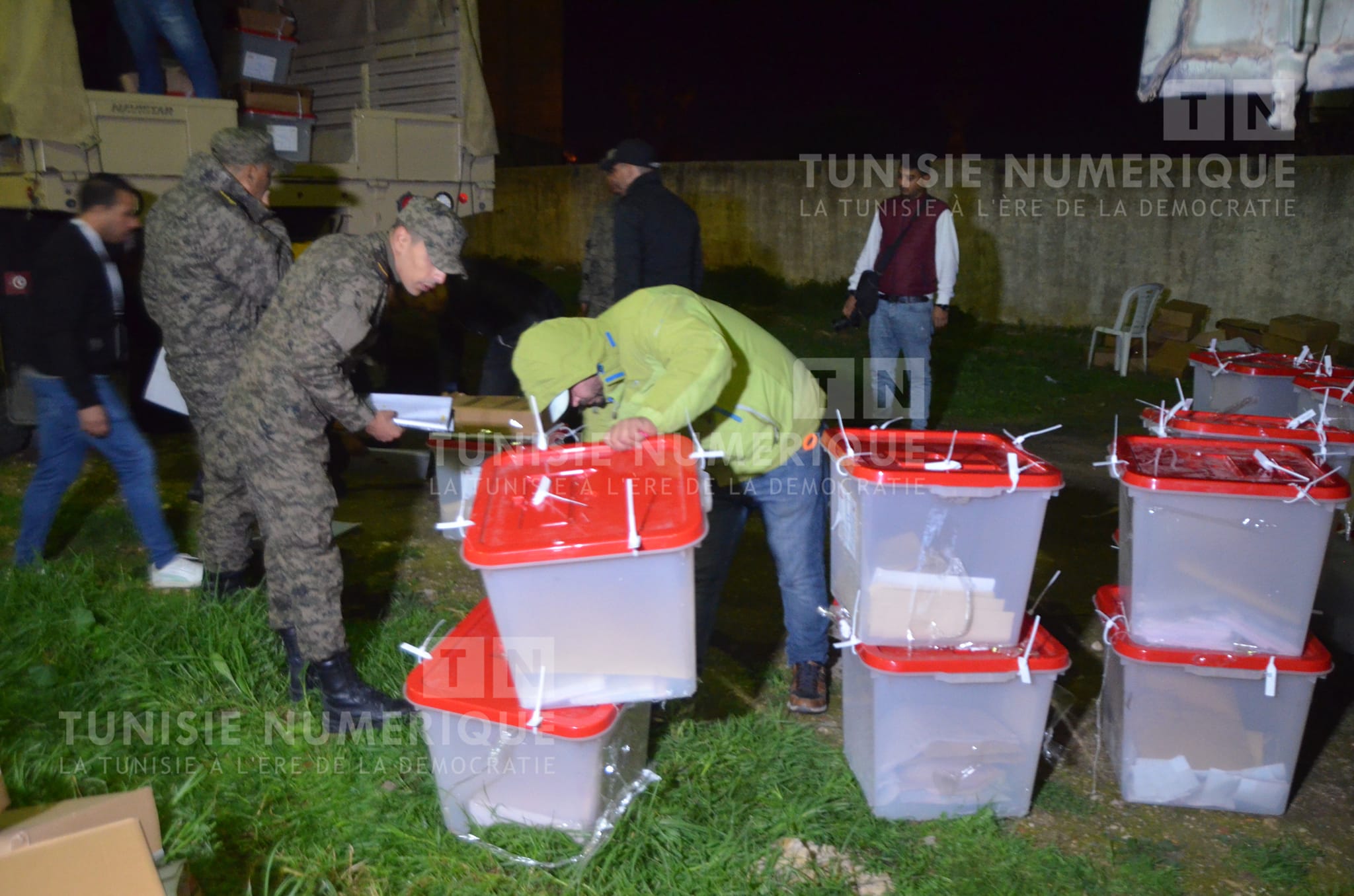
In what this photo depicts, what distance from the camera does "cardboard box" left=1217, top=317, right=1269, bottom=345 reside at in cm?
847

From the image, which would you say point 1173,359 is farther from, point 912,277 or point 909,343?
point 912,277

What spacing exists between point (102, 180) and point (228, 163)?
1.88 feet

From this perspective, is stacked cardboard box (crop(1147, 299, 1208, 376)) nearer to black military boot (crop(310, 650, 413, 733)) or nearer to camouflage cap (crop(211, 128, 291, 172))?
camouflage cap (crop(211, 128, 291, 172))

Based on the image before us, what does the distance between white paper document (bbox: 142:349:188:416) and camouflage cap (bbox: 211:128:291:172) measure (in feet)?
3.16

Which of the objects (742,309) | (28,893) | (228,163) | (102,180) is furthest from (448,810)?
(742,309)

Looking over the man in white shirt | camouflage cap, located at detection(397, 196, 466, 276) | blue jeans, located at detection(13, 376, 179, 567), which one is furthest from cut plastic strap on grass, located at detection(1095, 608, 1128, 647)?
blue jeans, located at detection(13, 376, 179, 567)

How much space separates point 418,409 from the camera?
3531mm

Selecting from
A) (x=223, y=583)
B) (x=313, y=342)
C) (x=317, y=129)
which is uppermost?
(x=317, y=129)

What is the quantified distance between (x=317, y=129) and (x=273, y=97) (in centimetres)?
93

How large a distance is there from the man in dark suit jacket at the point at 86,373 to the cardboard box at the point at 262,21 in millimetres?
3880

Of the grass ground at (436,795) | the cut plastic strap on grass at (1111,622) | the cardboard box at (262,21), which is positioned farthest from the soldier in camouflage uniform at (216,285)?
the cardboard box at (262,21)

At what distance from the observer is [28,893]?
1921 millimetres

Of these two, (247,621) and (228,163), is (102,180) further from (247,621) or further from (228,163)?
(247,621)

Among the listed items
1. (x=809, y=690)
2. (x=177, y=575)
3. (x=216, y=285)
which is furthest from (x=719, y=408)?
(x=177, y=575)
